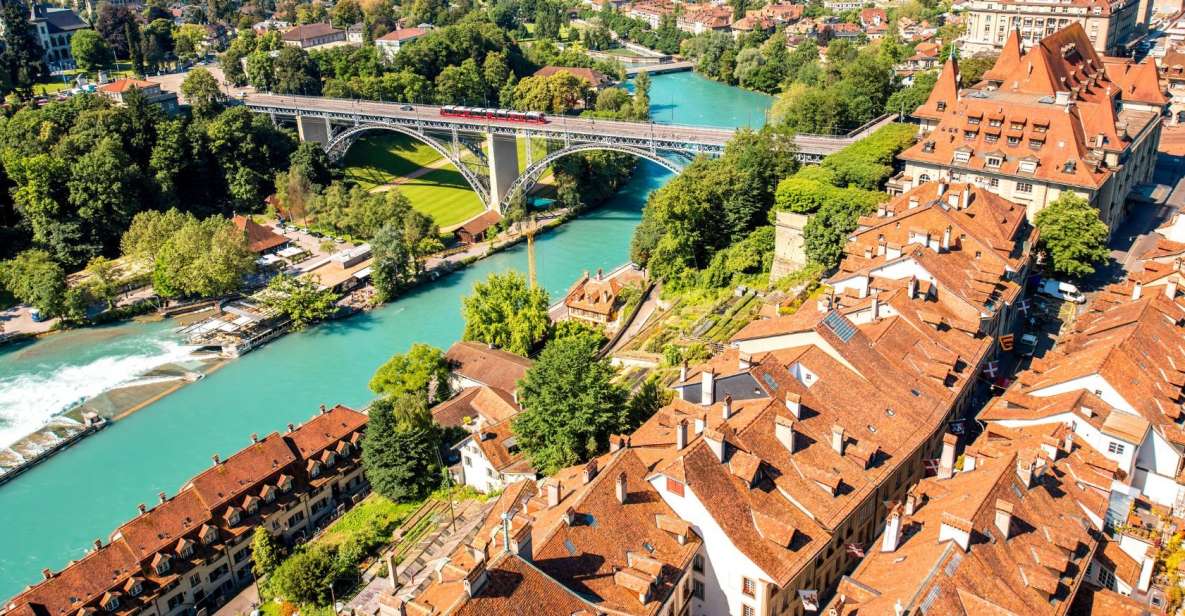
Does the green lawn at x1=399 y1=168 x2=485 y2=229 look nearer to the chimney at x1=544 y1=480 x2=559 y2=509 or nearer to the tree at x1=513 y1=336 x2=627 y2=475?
the tree at x1=513 y1=336 x2=627 y2=475

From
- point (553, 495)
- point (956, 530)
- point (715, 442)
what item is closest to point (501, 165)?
point (553, 495)

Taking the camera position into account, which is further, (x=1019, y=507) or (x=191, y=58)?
(x=191, y=58)

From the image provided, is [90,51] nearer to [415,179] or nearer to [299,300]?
[415,179]

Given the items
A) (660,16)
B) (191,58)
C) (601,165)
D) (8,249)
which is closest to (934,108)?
(601,165)

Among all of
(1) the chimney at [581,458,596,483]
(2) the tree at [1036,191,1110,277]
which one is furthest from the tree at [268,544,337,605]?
(2) the tree at [1036,191,1110,277]

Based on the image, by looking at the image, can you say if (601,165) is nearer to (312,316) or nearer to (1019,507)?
(312,316)

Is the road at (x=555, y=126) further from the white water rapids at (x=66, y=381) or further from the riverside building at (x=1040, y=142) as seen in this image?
the white water rapids at (x=66, y=381)
